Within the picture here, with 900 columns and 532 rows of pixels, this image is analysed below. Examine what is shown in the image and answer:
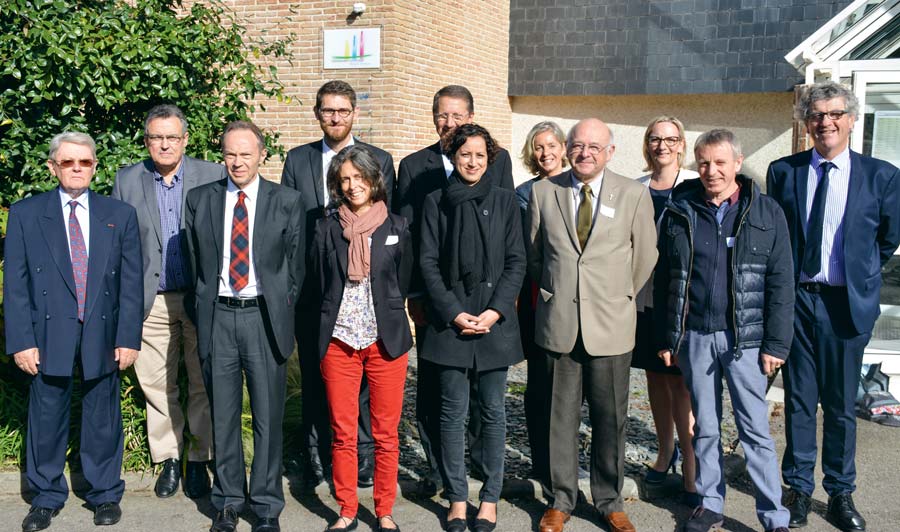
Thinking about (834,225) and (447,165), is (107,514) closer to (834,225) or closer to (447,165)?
(447,165)

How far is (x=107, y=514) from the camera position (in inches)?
197

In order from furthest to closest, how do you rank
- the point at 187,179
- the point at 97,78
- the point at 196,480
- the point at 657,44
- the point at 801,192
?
the point at 657,44
the point at 97,78
the point at 196,480
the point at 187,179
the point at 801,192

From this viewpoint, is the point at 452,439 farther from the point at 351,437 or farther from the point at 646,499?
the point at 646,499

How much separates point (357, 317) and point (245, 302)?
61 centimetres

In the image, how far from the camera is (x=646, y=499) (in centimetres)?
540

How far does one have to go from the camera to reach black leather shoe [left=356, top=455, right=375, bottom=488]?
548cm

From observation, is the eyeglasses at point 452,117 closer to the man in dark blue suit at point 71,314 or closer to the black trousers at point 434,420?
the black trousers at point 434,420

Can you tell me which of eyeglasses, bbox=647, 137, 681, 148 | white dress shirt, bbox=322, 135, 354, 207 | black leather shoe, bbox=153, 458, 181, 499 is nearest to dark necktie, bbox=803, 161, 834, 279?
eyeglasses, bbox=647, 137, 681, 148

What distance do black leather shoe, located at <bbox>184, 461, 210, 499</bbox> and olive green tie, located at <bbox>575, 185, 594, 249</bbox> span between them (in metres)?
2.64

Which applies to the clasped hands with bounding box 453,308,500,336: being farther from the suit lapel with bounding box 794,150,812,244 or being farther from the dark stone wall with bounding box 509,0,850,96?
the dark stone wall with bounding box 509,0,850,96

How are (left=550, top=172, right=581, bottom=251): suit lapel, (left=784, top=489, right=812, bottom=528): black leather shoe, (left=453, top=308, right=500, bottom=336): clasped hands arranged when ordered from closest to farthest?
(left=453, top=308, right=500, bottom=336): clasped hands < (left=550, top=172, right=581, bottom=251): suit lapel < (left=784, top=489, right=812, bottom=528): black leather shoe

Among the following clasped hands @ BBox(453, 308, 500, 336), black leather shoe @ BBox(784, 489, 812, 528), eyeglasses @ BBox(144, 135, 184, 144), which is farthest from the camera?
eyeglasses @ BBox(144, 135, 184, 144)

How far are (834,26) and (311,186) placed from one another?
199 inches

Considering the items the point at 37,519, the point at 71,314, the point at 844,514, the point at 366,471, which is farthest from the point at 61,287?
the point at 844,514
